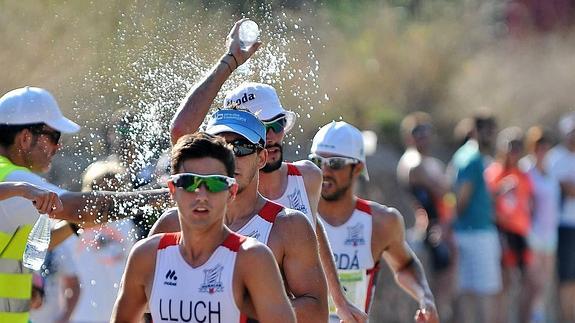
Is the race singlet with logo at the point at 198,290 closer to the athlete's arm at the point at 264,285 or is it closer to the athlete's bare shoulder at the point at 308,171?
the athlete's arm at the point at 264,285

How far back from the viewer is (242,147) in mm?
5816

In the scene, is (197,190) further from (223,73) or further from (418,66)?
(418,66)

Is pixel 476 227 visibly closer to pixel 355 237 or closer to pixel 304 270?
pixel 355 237

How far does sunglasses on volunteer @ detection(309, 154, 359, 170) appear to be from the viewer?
27.9 feet

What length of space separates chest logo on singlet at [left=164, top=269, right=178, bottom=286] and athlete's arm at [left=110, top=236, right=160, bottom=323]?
0.25 ft

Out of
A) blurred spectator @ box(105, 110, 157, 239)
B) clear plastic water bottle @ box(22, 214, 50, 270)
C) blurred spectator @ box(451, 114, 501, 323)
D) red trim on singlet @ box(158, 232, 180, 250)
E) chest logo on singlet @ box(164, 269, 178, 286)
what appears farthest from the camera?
blurred spectator @ box(451, 114, 501, 323)

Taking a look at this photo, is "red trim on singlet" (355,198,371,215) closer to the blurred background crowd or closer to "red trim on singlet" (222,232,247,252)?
the blurred background crowd

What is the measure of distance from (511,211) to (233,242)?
976 cm

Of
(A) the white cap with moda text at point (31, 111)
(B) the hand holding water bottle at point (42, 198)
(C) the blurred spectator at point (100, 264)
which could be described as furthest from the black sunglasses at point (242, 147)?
(C) the blurred spectator at point (100, 264)

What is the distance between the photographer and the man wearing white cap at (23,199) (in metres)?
6.29

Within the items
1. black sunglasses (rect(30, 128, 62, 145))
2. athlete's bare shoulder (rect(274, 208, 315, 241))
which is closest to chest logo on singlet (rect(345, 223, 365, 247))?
black sunglasses (rect(30, 128, 62, 145))

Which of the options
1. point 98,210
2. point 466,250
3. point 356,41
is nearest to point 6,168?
point 98,210

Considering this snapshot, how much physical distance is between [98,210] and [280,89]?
2.30 m

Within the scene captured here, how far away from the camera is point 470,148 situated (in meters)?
14.0
